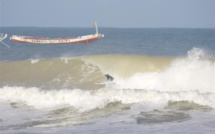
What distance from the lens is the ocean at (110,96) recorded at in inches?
344

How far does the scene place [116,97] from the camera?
11.8 metres

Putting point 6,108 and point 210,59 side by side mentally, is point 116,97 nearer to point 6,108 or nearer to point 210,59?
point 6,108

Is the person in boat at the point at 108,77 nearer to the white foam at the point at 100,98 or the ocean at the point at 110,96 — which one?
the ocean at the point at 110,96

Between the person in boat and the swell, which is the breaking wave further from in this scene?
the person in boat

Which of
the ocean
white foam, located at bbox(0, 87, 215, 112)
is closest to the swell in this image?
the ocean

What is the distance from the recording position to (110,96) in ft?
39.1

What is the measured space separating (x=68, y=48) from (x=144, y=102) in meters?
30.1

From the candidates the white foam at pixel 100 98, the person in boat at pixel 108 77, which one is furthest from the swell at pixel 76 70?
the white foam at pixel 100 98

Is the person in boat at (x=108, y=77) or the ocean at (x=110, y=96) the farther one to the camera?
the person in boat at (x=108, y=77)

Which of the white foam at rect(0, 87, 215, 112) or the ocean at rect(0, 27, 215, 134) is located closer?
the ocean at rect(0, 27, 215, 134)

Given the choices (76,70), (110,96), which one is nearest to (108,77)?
(76,70)

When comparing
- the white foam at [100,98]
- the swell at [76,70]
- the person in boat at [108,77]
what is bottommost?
the white foam at [100,98]

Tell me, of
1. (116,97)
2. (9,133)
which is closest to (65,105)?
(116,97)

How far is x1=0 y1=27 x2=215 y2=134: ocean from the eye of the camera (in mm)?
8737
